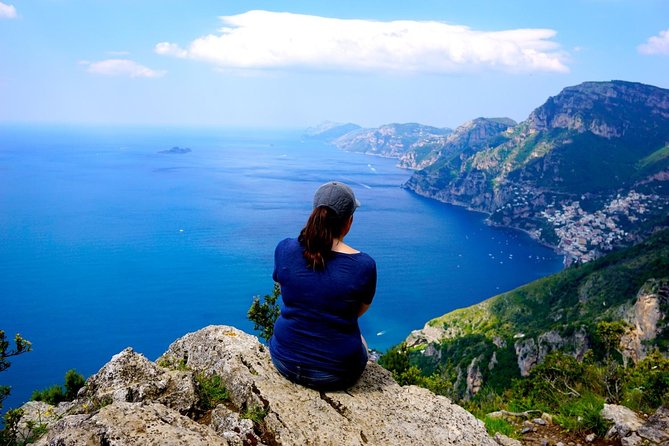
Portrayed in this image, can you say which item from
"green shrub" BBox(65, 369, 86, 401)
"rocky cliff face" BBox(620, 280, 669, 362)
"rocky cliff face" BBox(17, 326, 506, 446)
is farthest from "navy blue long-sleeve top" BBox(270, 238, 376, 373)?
"rocky cliff face" BBox(620, 280, 669, 362)

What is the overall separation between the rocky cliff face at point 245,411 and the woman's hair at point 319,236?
4.16ft

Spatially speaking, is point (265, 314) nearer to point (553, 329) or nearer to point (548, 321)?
point (553, 329)

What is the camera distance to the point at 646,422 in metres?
5.35

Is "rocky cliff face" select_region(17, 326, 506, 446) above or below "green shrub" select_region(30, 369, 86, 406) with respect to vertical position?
above

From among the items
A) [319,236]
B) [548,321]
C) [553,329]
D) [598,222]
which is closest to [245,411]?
[319,236]

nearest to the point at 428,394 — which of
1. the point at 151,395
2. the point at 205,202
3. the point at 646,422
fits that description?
the point at 646,422

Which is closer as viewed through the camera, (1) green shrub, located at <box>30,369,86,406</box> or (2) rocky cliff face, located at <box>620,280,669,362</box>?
(1) green shrub, located at <box>30,369,86,406</box>

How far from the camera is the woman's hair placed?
4.23 meters

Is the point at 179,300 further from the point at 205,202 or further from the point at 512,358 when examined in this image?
the point at 205,202

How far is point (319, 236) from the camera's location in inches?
167

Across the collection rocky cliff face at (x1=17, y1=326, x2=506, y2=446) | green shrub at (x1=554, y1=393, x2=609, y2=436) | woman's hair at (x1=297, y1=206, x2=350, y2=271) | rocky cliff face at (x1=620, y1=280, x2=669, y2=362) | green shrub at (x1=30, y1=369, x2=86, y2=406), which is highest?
woman's hair at (x1=297, y1=206, x2=350, y2=271)

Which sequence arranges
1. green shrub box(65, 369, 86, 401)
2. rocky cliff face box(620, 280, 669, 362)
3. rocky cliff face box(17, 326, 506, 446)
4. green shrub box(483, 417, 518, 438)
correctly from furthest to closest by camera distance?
rocky cliff face box(620, 280, 669, 362) → green shrub box(65, 369, 86, 401) → green shrub box(483, 417, 518, 438) → rocky cliff face box(17, 326, 506, 446)

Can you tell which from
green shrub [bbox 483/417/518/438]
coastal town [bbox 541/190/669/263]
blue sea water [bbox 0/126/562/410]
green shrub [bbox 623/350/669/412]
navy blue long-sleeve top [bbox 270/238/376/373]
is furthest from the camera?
coastal town [bbox 541/190/669/263]

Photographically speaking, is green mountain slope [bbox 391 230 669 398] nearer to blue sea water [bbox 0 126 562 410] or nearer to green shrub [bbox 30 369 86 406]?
blue sea water [bbox 0 126 562 410]
